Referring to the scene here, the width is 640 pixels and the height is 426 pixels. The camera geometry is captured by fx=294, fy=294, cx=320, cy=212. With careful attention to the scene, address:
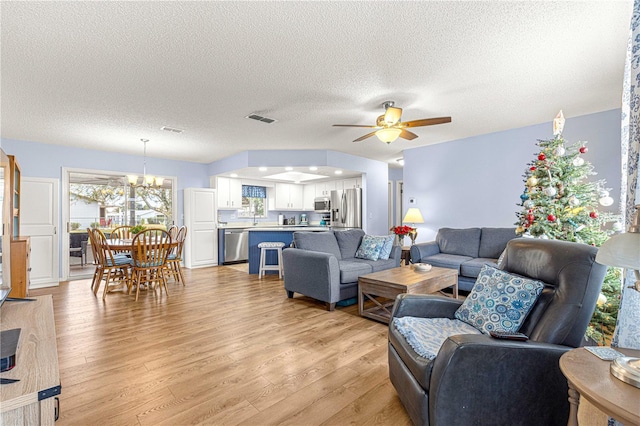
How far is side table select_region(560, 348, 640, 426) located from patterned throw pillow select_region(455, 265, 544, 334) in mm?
482

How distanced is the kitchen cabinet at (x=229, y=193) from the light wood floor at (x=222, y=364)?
3676 millimetres

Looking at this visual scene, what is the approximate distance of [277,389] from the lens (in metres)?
1.98

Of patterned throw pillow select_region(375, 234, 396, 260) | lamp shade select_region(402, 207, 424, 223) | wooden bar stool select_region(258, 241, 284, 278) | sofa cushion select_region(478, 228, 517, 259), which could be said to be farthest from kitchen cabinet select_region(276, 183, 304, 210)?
sofa cushion select_region(478, 228, 517, 259)

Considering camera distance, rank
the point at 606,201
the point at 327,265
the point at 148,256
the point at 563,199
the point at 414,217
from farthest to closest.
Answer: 1. the point at 414,217
2. the point at 148,256
3. the point at 327,265
4. the point at 563,199
5. the point at 606,201

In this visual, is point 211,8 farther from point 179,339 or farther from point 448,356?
point 179,339

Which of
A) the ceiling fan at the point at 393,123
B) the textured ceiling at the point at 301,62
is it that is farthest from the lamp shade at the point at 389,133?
the textured ceiling at the point at 301,62

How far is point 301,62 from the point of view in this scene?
8.45 ft

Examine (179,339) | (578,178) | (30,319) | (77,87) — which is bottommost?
(179,339)

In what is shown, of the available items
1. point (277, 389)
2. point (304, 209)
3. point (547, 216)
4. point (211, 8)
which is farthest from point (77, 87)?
point (304, 209)

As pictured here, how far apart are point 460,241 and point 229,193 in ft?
17.5

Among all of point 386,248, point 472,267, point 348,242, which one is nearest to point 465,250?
point 472,267

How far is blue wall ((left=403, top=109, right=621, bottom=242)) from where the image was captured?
3891 millimetres

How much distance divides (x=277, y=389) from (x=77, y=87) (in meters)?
3.46

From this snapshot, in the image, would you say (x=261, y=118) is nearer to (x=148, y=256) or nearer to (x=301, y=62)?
(x=301, y=62)
